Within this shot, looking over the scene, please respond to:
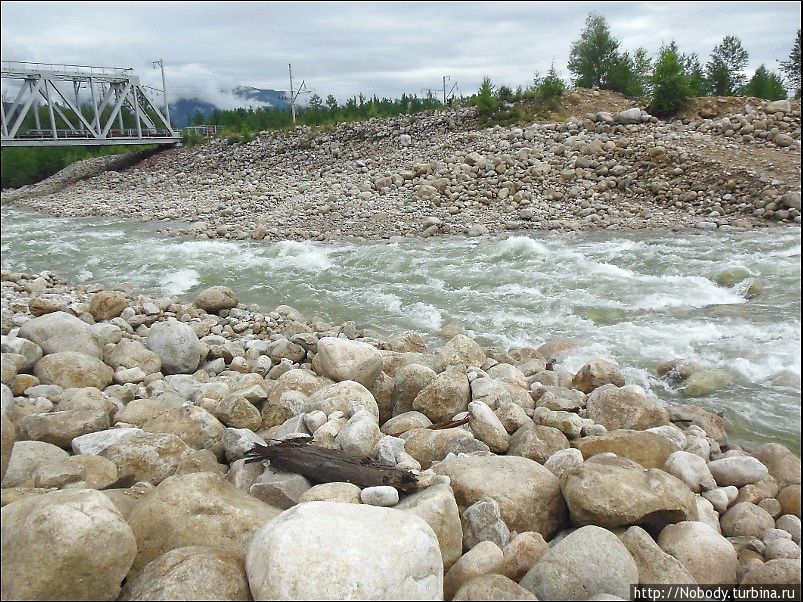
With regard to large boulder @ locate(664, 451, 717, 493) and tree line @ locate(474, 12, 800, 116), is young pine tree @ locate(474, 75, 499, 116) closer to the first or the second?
tree line @ locate(474, 12, 800, 116)

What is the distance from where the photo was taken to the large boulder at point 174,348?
5.60 metres

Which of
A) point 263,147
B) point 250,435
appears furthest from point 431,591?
point 263,147

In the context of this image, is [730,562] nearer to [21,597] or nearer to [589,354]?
[21,597]

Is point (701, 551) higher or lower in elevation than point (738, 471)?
higher

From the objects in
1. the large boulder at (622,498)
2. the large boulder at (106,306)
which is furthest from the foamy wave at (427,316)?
the large boulder at (622,498)

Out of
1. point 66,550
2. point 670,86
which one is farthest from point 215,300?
point 670,86

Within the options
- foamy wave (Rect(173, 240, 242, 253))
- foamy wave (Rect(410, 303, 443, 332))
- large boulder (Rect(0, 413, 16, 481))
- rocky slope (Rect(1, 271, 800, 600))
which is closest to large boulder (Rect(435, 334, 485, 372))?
rocky slope (Rect(1, 271, 800, 600))

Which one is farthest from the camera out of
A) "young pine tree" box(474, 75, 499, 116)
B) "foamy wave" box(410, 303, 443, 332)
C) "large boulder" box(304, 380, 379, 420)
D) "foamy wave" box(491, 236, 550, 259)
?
"young pine tree" box(474, 75, 499, 116)

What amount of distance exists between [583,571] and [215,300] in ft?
22.8

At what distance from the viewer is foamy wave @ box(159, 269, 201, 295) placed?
31.2 feet

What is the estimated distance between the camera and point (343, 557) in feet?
6.14

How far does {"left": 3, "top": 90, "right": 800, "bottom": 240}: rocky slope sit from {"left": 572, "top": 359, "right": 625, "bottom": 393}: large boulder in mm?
6188

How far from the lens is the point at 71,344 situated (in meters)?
4.64

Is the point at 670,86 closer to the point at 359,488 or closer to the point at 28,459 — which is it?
the point at 359,488
